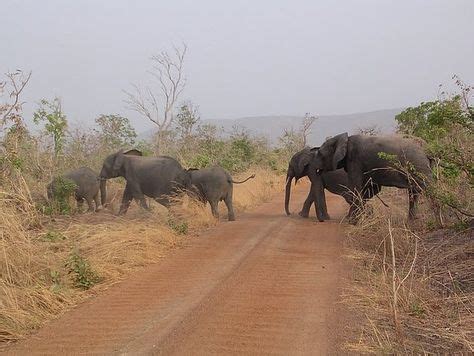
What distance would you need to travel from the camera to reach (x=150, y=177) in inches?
493

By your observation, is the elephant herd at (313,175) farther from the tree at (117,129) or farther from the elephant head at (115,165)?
the tree at (117,129)

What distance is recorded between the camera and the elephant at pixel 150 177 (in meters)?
12.4

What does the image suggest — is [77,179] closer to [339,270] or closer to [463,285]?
[339,270]

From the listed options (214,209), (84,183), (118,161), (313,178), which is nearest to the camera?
(214,209)

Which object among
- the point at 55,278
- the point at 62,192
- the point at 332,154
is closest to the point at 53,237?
the point at 55,278

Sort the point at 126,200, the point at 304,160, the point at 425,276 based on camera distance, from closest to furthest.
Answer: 1. the point at 425,276
2. the point at 304,160
3. the point at 126,200

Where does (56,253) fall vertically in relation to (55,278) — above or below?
above

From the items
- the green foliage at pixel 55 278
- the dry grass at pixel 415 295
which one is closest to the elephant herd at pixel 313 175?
the dry grass at pixel 415 295

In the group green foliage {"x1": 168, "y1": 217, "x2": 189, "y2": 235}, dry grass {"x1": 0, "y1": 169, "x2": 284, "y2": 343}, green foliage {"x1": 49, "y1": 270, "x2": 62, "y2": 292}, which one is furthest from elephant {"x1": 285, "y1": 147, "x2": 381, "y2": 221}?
green foliage {"x1": 49, "y1": 270, "x2": 62, "y2": 292}

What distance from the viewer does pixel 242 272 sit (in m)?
6.75

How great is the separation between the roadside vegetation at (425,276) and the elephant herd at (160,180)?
3.53 meters

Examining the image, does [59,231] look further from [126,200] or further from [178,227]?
[126,200]

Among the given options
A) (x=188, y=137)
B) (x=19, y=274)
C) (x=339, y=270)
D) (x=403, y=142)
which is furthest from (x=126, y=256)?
(x=188, y=137)

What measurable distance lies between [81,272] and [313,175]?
24.4 ft
